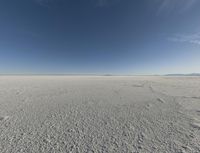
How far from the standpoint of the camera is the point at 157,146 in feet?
7.70

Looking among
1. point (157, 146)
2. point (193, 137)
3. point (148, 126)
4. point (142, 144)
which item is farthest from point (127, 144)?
point (193, 137)

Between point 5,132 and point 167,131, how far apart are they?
14.4ft

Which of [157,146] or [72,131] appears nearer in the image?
[157,146]

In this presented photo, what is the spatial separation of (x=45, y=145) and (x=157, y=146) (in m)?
2.48

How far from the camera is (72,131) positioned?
2961 millimetres

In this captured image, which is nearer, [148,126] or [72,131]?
[72,131]

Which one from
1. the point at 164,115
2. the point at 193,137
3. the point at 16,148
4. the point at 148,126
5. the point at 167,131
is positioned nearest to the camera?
the point at 16,148

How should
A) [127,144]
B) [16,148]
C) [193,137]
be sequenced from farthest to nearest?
[193,137] → [127,144] → [16,148]

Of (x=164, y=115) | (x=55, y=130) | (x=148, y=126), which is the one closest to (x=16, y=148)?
(x=55, y=130)

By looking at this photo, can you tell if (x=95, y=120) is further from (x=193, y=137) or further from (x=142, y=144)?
(x=193, y=137)

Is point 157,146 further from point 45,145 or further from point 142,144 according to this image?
point 45,145

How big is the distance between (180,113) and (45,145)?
482 cm

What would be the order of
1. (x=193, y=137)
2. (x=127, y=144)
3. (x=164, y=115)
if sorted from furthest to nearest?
1. (x=164, y=115)
2. (x=193, y=137)
3. (x=127, y=144)

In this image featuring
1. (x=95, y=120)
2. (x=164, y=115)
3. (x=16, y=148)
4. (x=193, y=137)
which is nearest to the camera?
(x=16, y=148)
